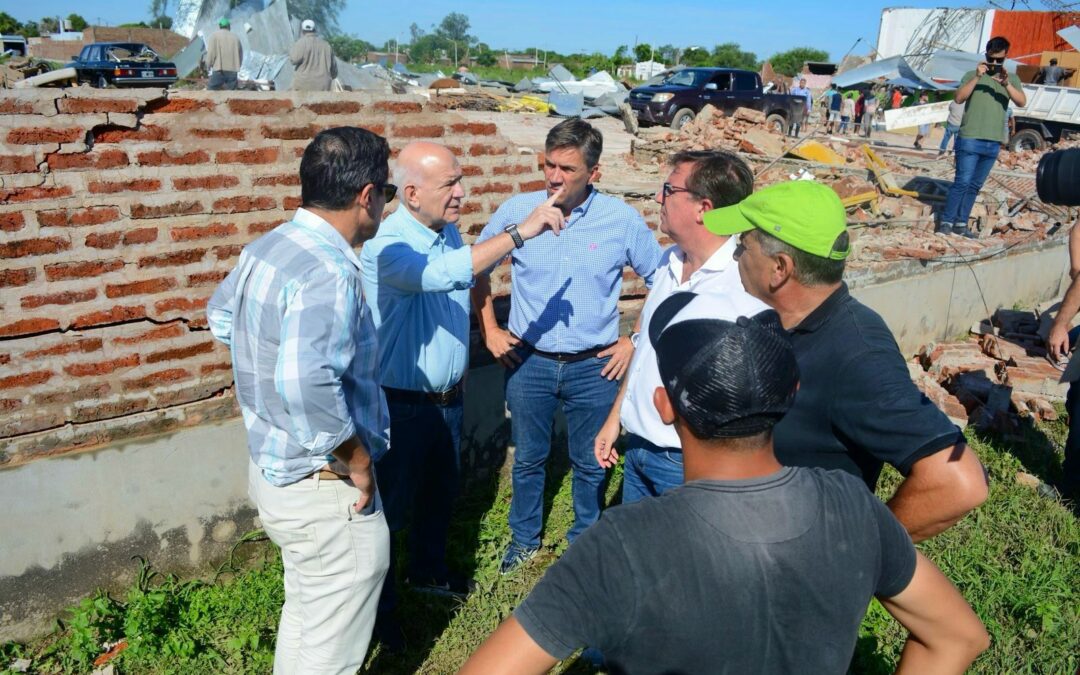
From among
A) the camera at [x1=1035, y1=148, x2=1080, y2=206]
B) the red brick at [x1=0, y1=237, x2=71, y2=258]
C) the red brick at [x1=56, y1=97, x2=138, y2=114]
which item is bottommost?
the red brick at [x1=0, y1=237, x2=71, y2=258]

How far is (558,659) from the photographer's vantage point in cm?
135

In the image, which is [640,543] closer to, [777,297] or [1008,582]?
[777,297]

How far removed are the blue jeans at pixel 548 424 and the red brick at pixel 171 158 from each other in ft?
5.58

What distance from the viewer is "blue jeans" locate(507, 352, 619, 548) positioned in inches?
145

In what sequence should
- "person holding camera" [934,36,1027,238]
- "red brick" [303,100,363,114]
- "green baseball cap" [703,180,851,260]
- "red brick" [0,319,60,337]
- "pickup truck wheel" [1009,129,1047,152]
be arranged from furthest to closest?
"pickup truck wheel" [1009,129,1047,152], "person holding camera" [934,36,1027,238], "red brick" [303,100,363,114], "red brick" [0,319,60,337], "green baseball cap" [703,180,851,260]

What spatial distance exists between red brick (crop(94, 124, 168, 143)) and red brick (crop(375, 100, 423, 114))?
111 centimetres

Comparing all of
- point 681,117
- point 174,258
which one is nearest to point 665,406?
point 174,258

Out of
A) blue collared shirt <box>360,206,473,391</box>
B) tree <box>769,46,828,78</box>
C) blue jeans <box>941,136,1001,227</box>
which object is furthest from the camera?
tree <box>769,46,828,78</box>

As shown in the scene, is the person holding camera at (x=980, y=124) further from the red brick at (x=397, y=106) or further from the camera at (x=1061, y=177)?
the red brick at (x=397, y=106)

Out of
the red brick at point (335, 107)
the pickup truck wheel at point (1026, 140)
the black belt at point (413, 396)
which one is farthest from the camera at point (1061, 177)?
the pickup truck wheel at point (1026, 140)

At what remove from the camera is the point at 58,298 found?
3.25 m

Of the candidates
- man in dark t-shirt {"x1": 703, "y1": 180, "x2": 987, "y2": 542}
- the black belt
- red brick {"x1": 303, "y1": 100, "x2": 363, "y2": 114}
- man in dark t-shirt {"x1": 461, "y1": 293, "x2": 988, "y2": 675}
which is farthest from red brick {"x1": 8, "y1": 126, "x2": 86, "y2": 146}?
man in dark t-shirt {"x1": 461, "y1": 293, "x2": 988, "y2": 675}

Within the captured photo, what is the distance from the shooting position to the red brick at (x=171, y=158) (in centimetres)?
339

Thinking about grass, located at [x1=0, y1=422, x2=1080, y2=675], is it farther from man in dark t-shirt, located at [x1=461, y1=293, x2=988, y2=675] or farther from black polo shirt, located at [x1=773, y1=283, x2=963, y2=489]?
man in dark t-shirt, located at [x1=461, y1=293, x2=988, y2=675]
